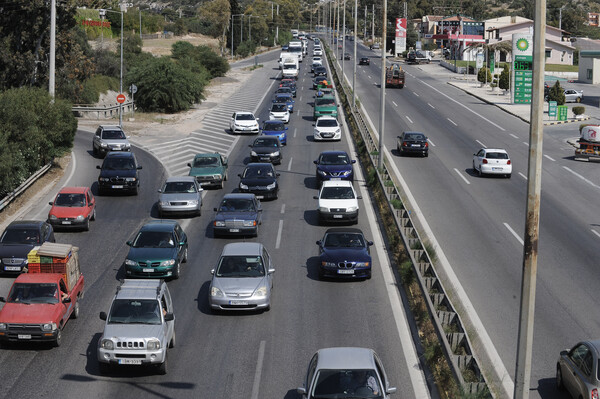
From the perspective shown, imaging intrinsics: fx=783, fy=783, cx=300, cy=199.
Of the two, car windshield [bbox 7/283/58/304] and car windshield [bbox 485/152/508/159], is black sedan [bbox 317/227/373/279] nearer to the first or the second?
car windshield [bbox 7/283/58/304]

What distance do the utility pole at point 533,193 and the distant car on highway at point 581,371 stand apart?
281 cm

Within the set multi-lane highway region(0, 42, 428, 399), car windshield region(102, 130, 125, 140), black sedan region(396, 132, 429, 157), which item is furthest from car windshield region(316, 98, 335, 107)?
multi-lane highway region(0, 42, 428, 399)

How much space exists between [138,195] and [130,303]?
63.0 feet

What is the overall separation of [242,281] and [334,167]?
54.3ft

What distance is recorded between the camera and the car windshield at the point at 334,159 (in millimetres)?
36719

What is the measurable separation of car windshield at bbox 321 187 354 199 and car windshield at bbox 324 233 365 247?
585 cm

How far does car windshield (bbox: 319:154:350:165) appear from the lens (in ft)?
120

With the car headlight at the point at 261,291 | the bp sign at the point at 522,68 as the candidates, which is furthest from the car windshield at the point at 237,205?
the bp sign at the point at 522,68

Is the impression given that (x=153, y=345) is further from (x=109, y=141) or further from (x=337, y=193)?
(x=109, y=141)

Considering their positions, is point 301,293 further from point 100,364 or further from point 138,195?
point 138,195

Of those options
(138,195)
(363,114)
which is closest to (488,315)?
(138,195)

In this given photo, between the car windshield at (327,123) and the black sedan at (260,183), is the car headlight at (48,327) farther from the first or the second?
the car windshield at (327,123)

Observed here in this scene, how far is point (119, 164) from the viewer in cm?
3581

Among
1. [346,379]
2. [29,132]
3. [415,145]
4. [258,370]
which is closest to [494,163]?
[415,145]
